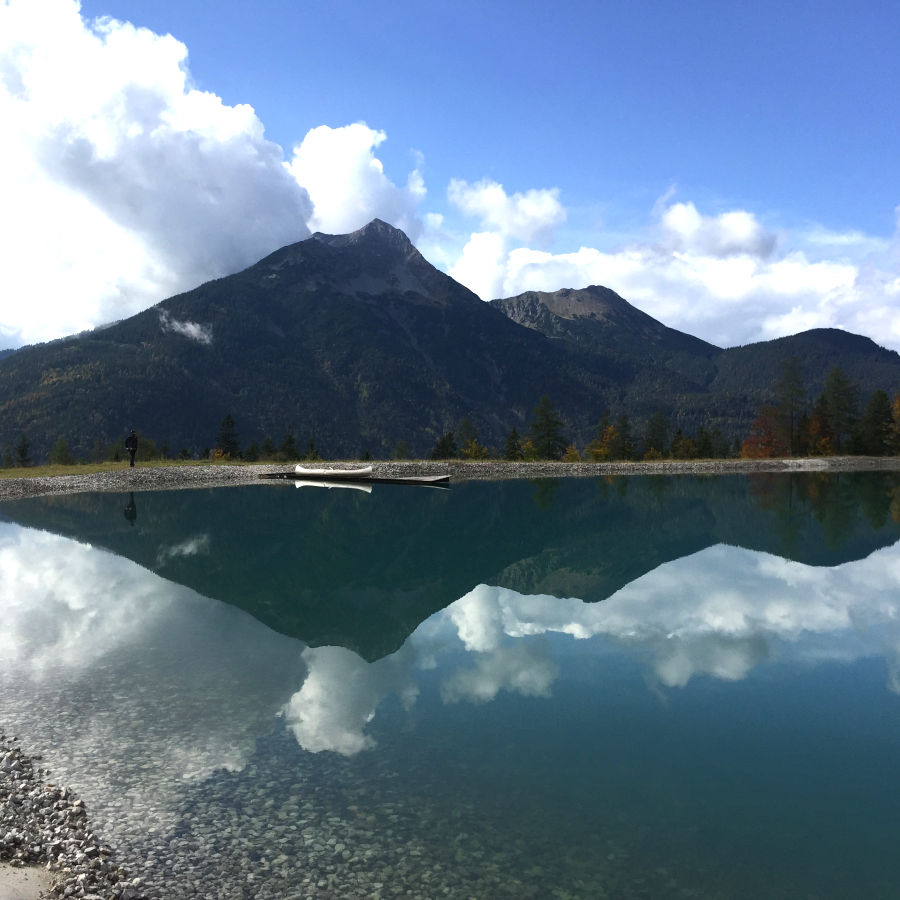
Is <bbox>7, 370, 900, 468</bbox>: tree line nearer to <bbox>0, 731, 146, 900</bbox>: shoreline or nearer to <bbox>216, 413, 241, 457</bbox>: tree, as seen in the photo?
<bbox>216, 413, 241, 457</bbox>: tree

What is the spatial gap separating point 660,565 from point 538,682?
17.2m

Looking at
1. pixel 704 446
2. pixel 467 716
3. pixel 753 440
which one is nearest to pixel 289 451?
pixel 704 446

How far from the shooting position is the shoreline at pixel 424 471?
61781mm

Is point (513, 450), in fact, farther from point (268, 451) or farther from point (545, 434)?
point (268, 451)

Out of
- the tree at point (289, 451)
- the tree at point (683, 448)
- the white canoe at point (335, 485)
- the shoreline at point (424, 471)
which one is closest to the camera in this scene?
the shoreline at point (424, 471)

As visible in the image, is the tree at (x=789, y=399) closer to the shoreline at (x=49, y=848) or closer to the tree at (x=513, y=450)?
the tree at (x=513, y=450)

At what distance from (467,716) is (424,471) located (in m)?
67.8

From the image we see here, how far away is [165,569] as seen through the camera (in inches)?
1143

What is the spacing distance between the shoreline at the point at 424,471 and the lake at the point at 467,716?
31.1 meters

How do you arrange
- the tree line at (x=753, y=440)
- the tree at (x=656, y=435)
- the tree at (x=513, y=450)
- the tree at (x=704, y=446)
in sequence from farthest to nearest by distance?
the tree at (x=656, y=435) < the tree at (x=704, y=446) < the tree at (x=513, y=450) < the tree line at (x=753, y=440)

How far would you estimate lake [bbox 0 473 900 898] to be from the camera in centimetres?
894

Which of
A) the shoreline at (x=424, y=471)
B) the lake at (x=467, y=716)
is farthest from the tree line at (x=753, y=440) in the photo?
the lake at (x=467, y=716)

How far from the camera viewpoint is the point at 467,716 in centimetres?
1383

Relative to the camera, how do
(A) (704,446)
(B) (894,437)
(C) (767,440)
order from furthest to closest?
(C) (767,440), (A) (704,446), (B) (894,437)
